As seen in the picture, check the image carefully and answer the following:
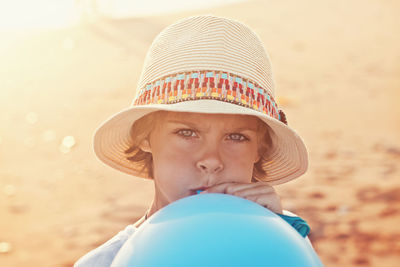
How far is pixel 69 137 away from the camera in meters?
7.43

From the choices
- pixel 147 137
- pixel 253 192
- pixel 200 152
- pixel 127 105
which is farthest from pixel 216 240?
pixel 127 105

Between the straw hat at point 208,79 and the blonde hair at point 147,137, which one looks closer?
the straw hat at point 208,79

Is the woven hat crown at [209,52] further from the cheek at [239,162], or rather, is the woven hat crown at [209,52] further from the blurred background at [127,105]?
the blurred background at [127,105]

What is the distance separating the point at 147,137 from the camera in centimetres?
185

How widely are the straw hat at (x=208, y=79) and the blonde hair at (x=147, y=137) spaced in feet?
0.13

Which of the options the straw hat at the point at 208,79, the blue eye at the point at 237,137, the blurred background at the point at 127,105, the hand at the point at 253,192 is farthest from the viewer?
the blurred background at the point at 127,105

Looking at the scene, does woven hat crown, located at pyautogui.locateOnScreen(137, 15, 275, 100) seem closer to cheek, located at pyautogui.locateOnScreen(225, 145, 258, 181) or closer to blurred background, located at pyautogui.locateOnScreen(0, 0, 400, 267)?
cheek, located at pyautogui.locateOnScreen(225, 145, 258, 181)

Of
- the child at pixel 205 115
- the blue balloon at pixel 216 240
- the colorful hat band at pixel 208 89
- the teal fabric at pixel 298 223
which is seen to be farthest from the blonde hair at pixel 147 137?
the blue balloon at pixel 216 240

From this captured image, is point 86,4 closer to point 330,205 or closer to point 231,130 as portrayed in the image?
point 330,205

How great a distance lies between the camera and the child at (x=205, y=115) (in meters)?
1.54

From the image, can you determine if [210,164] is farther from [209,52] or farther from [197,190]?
[209,52]

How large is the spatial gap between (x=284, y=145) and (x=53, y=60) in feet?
40.7

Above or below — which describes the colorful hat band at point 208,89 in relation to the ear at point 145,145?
above

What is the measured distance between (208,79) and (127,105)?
7.41 m
